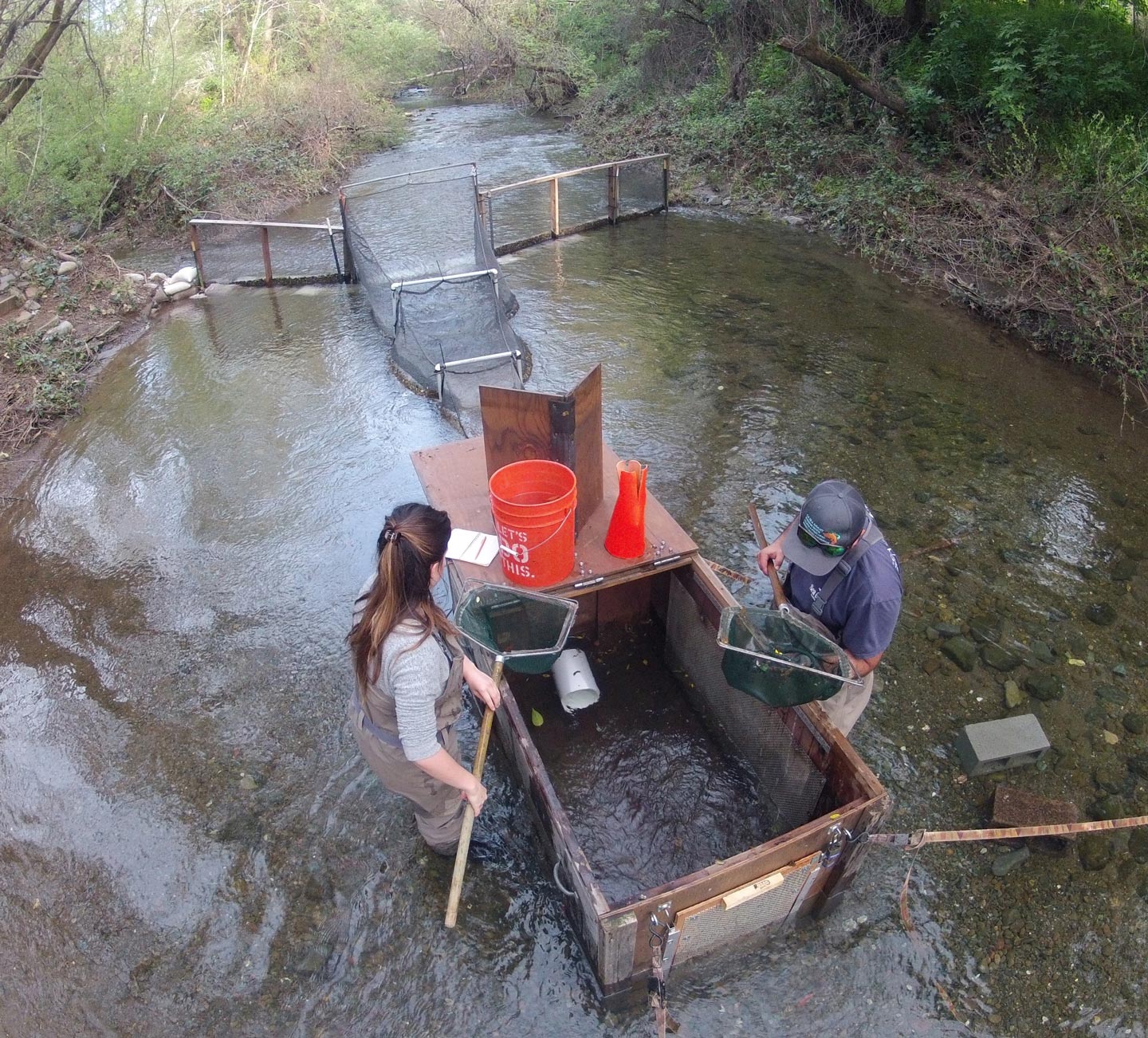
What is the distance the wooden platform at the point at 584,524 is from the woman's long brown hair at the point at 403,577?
44.2 inches

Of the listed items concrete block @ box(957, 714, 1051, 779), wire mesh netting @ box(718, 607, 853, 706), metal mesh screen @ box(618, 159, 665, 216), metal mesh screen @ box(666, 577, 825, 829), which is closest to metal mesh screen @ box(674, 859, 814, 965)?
metal mesh screen @ box(666, 577, 825, 829)

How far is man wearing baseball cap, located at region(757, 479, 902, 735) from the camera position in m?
2.92

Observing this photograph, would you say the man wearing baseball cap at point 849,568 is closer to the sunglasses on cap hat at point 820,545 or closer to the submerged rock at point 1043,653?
the sunglasses on cap hat at point 820,545

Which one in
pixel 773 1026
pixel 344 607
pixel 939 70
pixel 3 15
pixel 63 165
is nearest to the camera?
pixel 773 1026

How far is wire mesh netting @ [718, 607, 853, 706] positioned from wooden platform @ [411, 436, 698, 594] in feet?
2.18

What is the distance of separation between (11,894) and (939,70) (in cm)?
1290

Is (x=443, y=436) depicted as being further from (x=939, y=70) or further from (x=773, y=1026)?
(x=939, y=70)

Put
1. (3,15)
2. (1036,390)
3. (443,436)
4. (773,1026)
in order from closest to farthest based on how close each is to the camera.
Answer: (773,1026)
(443,436)
(1036,390)
(3,15)

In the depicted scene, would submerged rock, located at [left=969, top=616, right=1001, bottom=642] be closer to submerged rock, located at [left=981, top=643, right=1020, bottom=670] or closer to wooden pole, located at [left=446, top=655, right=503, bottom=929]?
submerged rock, located at [left=981, top=643, right=1020, bottom=670]

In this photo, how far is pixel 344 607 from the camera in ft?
16.2

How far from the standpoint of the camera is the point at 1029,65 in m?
9.91

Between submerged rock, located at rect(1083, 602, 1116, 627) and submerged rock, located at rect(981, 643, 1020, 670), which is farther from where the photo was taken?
submerged rock, located at rect(1083, 602, 1116, 627)

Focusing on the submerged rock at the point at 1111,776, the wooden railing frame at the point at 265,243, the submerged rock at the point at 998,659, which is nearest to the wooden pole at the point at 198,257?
the wooden railing frame at the point at 265,243

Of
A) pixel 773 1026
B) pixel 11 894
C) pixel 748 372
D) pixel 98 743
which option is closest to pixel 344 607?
pixel 98 743
